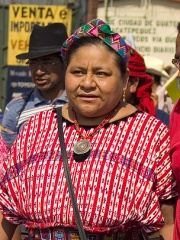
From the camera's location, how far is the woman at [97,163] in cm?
362

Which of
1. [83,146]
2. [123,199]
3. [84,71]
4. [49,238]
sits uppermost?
[84,71]

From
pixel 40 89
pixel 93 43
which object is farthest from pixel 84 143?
pixel 40 89

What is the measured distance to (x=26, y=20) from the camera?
1096 cm

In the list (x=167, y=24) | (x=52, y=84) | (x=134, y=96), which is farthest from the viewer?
(x=167, y=24)

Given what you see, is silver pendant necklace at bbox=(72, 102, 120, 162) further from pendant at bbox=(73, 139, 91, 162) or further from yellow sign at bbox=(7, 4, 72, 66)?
yellow sign at bbox=(7, 4, 72, 66)

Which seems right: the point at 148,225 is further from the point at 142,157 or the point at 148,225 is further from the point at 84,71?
the point at 84,71

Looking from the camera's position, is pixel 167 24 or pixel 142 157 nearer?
pixel 142 157

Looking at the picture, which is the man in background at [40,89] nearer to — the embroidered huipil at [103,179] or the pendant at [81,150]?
the embroidered huipil at [103,179]

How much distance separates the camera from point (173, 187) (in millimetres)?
3699

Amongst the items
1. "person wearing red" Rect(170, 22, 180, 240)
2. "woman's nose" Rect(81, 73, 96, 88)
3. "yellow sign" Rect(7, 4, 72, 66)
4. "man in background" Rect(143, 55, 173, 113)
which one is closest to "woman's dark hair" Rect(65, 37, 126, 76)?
"woman's nose" Rect(81, 73, 96, 88)

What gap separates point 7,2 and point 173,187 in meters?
7.76

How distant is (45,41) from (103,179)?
305 cm

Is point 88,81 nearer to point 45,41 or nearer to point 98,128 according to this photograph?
point 98,128

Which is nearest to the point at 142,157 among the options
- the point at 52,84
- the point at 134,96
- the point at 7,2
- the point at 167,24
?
the point at 134,96
